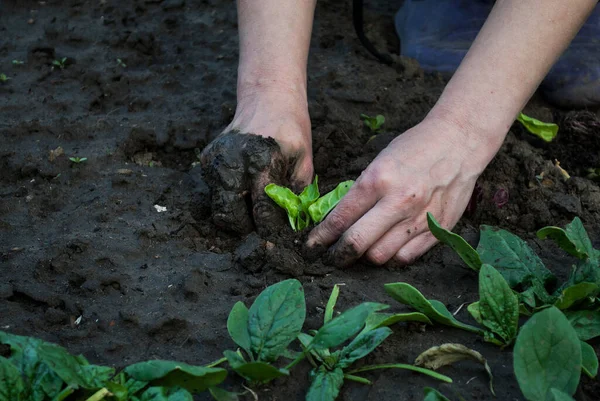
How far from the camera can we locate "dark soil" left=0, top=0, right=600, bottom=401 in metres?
1.73

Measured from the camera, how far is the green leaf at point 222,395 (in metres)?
1.48

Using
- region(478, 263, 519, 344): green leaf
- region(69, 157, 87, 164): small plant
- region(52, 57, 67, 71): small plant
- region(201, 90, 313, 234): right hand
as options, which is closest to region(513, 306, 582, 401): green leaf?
region(478, 263, 519, 344): green leaf

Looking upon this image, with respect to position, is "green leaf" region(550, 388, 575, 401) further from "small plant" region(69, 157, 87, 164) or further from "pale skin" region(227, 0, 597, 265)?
"small plant" region(69, 157, 87, 164)

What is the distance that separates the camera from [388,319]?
1.65 meters

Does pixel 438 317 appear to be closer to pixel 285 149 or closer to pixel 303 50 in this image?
pixel 285 149

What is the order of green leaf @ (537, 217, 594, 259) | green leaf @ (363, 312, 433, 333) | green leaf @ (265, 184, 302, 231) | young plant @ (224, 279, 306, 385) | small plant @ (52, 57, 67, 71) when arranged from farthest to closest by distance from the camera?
small plant @ (52, 57, 67, 71) → green leaf @ (265, 184, 302, 231) → green leaf @ (537, 217, 594, 259) → green leaf @ (363, 312, 433, 333) → young plant @ (224, 279, 306, 385)

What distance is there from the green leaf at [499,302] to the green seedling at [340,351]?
0.65 ft

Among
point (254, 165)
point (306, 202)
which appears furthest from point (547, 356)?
point (254, 165)

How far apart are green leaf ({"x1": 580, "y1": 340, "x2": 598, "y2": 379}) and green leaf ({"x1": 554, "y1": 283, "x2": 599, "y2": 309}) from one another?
126 mm

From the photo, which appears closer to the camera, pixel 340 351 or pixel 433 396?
pixel 433 396

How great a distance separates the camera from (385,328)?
5.16 feet

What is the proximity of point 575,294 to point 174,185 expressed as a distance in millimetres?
1302

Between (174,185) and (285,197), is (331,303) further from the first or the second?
(174,185)

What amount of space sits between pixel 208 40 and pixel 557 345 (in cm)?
240
